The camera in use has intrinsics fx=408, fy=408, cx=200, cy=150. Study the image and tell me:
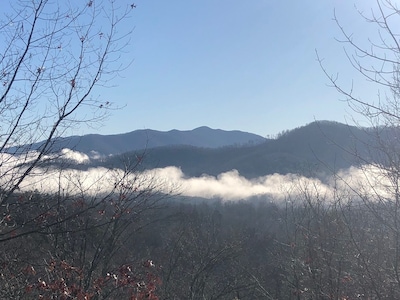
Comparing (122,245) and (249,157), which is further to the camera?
(249,157)

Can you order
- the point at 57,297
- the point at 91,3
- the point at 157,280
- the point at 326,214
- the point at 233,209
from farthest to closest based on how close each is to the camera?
1. the point at 233,209
2. the point at 326,214
3. the point at 157,280
4. the point at 57,297
5. the point at 91,3

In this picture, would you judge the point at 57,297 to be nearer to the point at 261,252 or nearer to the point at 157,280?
the point at 157,280

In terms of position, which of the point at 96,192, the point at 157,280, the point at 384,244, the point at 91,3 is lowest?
the point at 157,280

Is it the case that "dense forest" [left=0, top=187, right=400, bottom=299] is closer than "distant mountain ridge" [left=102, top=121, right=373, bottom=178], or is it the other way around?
"dense forest" [left=0, top=187, right=400, bottom=299]

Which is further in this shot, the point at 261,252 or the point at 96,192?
the point at 261,252

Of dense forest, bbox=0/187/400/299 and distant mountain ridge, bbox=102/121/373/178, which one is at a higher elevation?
distant mountain ridge, bbox=102/121/373/178

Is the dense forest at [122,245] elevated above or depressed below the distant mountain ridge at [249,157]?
below

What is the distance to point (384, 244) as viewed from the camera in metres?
4.98

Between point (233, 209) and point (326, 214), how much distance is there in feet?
232

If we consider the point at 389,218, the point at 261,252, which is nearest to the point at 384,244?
the point at 389,218

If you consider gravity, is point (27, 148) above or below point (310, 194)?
above

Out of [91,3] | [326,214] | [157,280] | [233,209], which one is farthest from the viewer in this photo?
[233,209]

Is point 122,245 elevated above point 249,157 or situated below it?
below

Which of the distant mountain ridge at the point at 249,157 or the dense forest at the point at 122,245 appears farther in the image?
the distant mountain ridge at the point at 249,157
